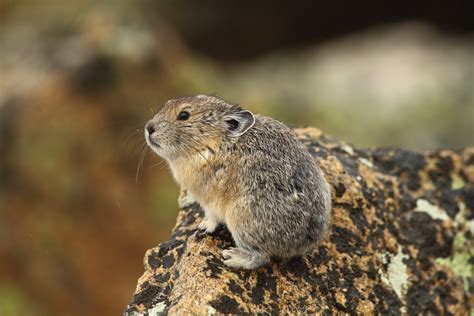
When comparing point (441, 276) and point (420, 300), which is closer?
point (420, 300)

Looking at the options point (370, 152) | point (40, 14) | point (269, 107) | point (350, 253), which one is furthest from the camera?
point (40, 14)

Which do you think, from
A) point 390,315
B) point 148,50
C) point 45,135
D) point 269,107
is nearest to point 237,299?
point 390,315

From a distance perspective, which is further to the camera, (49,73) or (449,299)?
(49,73)

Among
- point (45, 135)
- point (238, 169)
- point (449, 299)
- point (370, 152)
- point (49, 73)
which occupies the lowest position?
point (449, 299)

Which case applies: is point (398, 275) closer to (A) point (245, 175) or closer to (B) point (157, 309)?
(A) point (245, 175)

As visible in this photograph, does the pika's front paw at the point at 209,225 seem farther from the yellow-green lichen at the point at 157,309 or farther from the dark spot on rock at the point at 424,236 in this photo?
the dark spot on rock at the point at 424,236

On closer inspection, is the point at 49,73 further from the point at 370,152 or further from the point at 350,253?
the point at 350,253

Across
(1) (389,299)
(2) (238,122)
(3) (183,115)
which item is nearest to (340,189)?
(1) (389,299)
